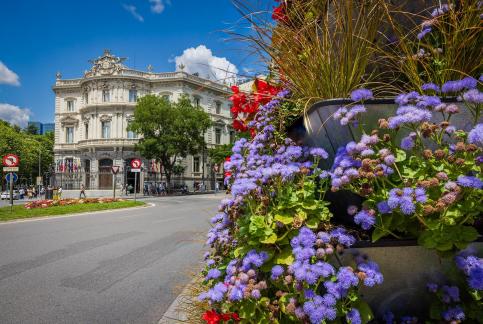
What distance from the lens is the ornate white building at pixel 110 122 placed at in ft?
163

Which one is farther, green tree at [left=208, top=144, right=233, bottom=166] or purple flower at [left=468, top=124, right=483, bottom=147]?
green tree at [left=208, top=144, right=233, bottom=166]

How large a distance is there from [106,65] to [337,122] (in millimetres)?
56535

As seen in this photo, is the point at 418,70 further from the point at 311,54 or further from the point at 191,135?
the point at 191,135

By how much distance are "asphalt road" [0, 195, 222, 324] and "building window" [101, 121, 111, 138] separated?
44.0 meters

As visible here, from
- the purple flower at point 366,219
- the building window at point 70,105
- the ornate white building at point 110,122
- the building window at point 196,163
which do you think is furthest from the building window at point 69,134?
the purple flower at point 366,219

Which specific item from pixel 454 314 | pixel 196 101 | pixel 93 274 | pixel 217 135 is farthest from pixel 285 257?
pixel 217 135

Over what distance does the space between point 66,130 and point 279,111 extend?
61582 millimetres

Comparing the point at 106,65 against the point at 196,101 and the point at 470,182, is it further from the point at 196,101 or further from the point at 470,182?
the point at 470,182

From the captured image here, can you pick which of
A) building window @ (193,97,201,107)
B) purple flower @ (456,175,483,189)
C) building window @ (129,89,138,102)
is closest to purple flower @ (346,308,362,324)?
purple flower @ (456,175,483,189)

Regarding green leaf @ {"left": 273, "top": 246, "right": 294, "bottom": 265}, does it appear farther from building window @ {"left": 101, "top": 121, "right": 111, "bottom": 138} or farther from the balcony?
building window @ {"left": 101, "top": 121, "right": 111, "bottom": 138}

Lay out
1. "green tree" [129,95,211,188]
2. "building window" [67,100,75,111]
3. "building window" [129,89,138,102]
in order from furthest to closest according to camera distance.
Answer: "building window" [67,100,75,111] → "building window" [129,89,138,102] → "green tree" [129,95,211,188]

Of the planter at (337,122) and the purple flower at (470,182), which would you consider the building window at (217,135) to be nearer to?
the planter at (337,122)

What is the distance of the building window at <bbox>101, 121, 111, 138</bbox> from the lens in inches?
2020

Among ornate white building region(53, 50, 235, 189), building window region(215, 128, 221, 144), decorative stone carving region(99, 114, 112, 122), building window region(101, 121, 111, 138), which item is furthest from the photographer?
building window region(215, 128, 221, 144)
